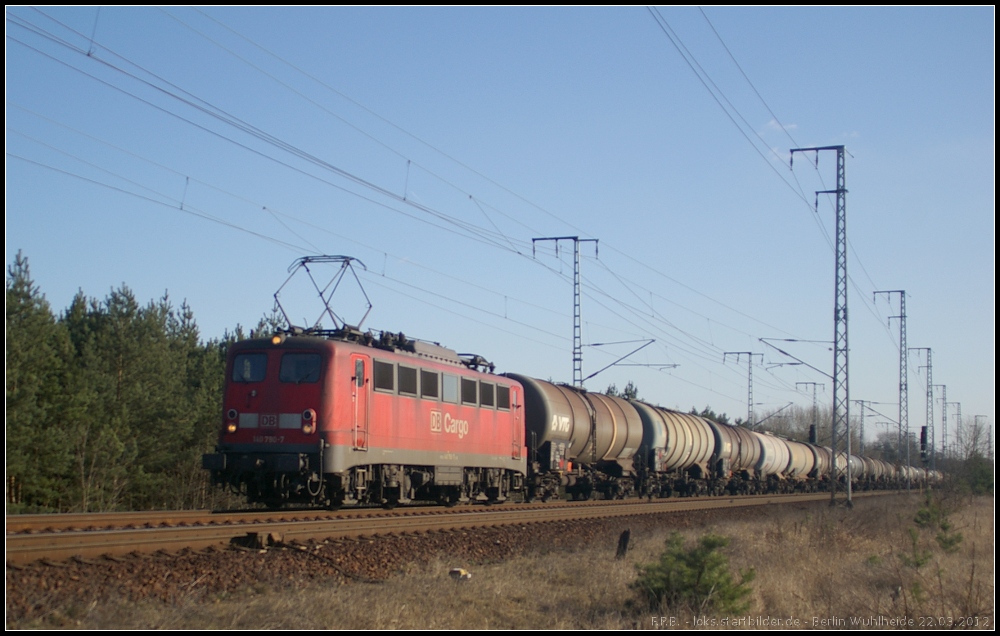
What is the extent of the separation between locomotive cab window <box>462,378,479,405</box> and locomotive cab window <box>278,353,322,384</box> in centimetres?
511

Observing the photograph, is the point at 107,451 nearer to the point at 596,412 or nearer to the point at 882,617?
the point at 596,412

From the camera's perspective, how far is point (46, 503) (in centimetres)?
3159

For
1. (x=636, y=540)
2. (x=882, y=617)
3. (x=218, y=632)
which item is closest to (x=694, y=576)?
(x=882, y=617)

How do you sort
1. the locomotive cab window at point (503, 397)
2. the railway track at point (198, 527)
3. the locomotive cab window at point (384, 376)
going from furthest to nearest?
the locomotive cab window at point (503, 397)
the locomotive cab window at point (384, 376)
the railway track at point (198, 527)

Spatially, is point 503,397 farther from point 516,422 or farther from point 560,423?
point 560,423

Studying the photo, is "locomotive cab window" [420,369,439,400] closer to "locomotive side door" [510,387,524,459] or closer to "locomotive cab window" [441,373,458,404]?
"locomotive cab window" [441,373,458,404]

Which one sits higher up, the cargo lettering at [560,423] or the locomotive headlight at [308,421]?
the locomotive headlight at [308,421]

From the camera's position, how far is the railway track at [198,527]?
31.4 feet

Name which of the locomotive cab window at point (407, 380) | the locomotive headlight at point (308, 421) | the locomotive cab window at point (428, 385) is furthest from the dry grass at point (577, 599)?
the locomotive cab window at point (428, 385)

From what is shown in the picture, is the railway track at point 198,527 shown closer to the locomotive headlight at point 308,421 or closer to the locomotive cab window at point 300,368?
the locomotive headlight at point 308,421

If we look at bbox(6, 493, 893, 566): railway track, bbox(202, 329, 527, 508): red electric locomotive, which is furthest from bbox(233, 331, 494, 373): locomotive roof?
bbox(6, 493, 893, 566): railway track

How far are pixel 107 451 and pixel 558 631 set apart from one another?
93.2 ft

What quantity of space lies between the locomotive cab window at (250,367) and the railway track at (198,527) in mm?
2387

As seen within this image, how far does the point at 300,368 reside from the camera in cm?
1571
